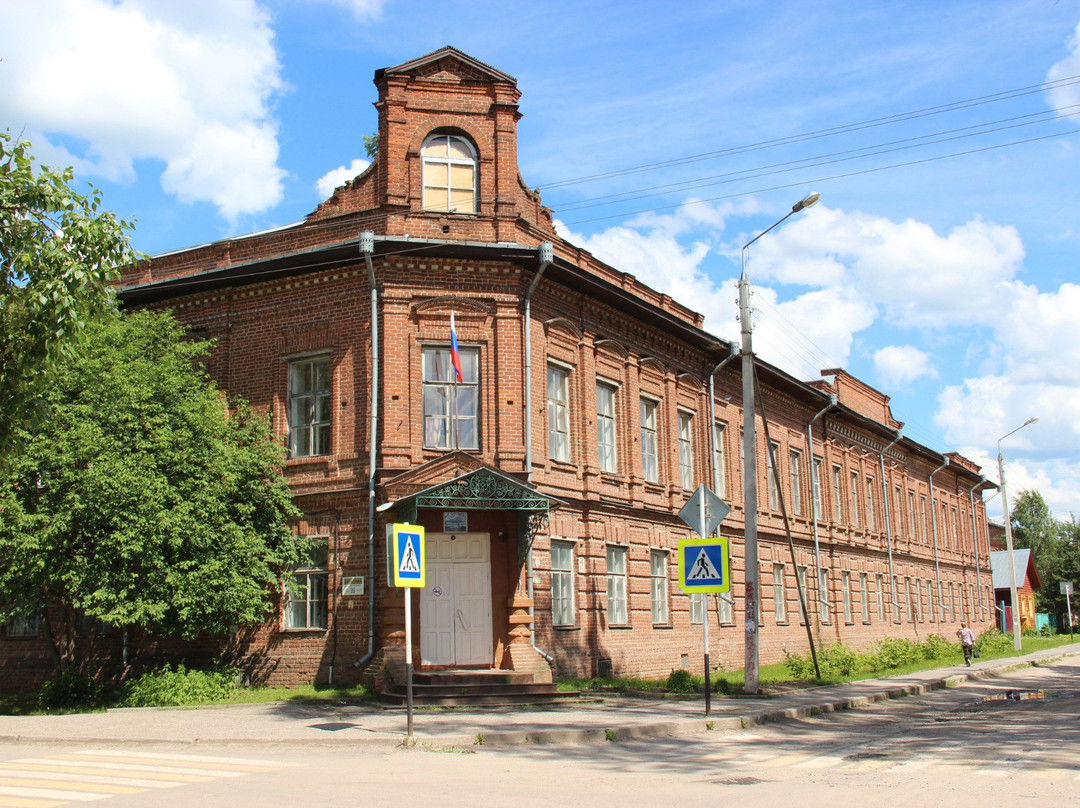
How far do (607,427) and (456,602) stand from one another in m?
6.45

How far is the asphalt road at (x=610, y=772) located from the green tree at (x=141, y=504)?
13.9ft

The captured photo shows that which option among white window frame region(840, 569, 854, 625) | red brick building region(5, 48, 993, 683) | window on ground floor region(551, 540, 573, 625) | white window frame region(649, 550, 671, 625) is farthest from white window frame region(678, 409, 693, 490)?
white window frame region(840, 569, 854, 625)

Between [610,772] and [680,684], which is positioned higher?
[680,684]

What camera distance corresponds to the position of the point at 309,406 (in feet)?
68.7

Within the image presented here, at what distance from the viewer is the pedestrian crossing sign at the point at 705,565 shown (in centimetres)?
1516

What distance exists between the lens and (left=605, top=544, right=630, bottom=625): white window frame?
75.8ft

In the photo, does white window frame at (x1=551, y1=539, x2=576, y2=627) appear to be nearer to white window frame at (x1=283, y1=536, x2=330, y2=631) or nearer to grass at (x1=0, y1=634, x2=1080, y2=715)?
grass at (x1=0, y1=634, x2=1080, y2=715)

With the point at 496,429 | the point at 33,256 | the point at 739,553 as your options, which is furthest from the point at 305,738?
the point at 739,553

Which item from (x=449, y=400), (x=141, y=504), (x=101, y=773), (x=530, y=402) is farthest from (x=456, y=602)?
(x=101, y=773)

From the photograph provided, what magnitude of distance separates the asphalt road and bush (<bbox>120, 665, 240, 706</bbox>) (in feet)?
13.6

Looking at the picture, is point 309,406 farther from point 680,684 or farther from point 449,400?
point 680,684

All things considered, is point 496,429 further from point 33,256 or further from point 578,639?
point 33,256

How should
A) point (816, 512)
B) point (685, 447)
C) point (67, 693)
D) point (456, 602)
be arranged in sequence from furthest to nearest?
point (816, 512), point (685, 447), point (67, 693), point (456, 602)

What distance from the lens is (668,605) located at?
2542cm
